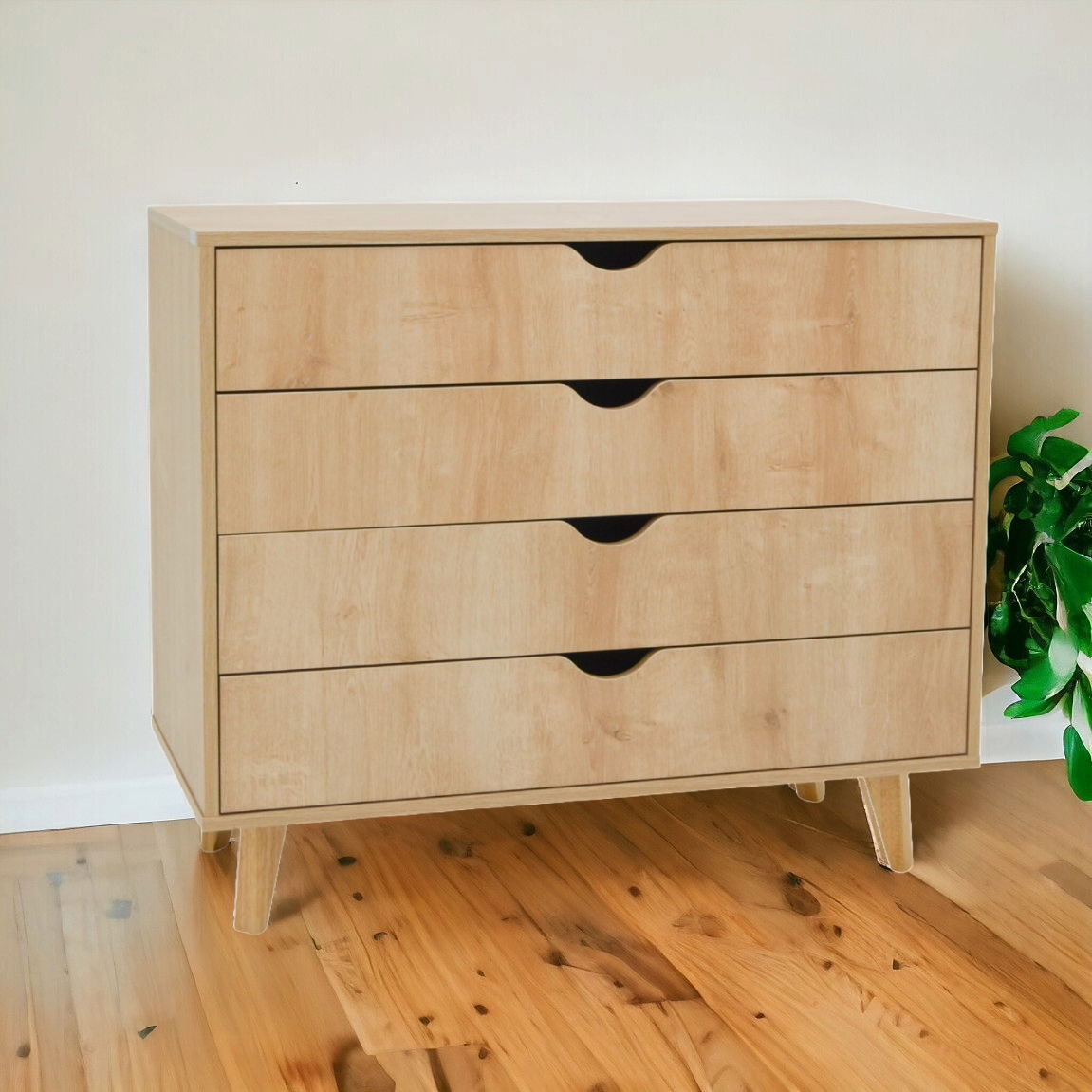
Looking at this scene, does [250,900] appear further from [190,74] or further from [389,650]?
[190,74]

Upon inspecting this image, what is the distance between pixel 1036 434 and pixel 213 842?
1085 millimetres

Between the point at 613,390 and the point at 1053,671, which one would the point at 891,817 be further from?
the point at 613,390

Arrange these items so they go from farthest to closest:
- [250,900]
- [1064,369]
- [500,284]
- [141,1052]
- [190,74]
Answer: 1. [1064,369]
2. [190,74]
3. [250,900]
4. [500,284]
5. [141,1052]

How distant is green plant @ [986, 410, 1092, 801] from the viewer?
1.62 metres

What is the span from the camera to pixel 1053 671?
5.39 feet

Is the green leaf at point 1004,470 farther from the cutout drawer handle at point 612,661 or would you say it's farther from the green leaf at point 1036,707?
the cutout drawer handle at point 612,661

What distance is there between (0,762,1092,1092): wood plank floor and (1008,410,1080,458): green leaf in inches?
17.9

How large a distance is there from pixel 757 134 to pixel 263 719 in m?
0.96

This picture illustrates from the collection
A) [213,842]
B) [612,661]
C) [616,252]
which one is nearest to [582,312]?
[616,252]

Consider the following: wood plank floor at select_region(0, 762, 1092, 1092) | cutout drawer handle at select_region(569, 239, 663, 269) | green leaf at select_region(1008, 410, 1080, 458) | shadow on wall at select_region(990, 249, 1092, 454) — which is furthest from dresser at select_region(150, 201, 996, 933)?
shadow on wall at select_region(990, 249, 1092, 454)

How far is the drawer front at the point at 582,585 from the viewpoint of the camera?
1351 mm

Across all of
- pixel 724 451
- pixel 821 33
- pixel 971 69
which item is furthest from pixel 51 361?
pixel 971 69

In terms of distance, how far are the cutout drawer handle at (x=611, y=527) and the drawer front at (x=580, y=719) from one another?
0.42 feet

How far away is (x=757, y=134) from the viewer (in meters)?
1.76
